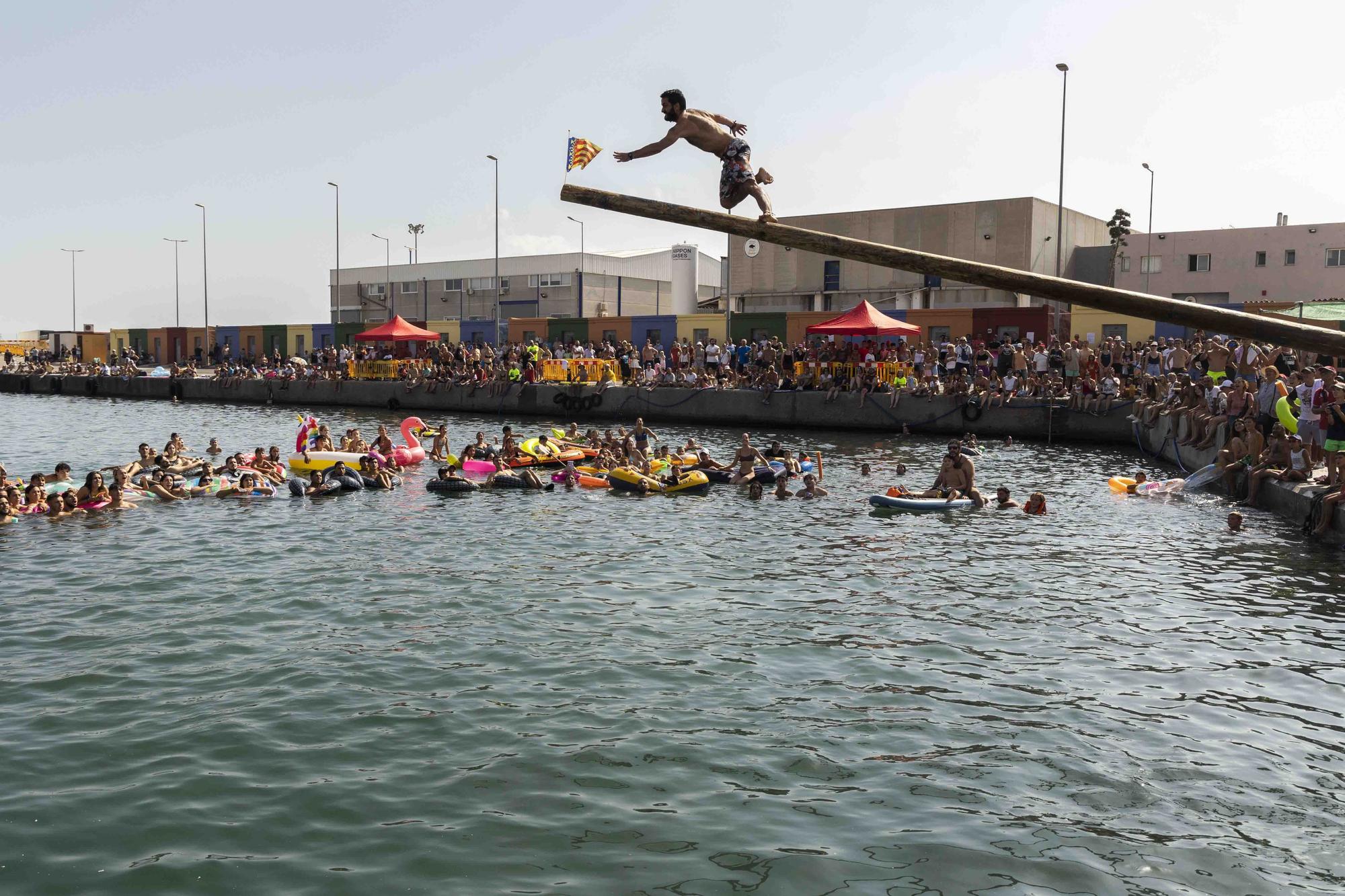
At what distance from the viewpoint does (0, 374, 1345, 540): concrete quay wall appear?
3062 centimetres

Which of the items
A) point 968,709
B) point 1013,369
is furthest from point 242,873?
point 1013,369

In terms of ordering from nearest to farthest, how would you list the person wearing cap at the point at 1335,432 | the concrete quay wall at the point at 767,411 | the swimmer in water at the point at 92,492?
the person wearing cap at the point at 1335,432
the swimmer in water at the point at 92,492
the concrete quay wall at the point at 767,411

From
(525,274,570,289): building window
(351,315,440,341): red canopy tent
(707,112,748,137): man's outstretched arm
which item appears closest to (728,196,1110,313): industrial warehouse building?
(525,274,570,289): building window

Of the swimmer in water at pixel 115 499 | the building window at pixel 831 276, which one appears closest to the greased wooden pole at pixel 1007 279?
the swimmer in water at pixel 115 499

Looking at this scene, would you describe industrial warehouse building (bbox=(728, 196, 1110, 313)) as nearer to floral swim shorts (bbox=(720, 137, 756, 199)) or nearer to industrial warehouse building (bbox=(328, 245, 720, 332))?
industrial warehouse building (bbox=(328, 245, 720, 332))

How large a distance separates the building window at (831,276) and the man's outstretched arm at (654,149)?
195 ft

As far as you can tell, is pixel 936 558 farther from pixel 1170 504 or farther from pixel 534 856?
pixel 534 856

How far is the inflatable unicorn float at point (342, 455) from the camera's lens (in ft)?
84.5

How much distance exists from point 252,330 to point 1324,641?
72713 mm

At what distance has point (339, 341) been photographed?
222 feet

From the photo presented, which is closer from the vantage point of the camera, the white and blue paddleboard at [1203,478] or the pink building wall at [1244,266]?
the white and blue paddleboard at [1203,478]

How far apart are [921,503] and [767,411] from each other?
18841 mm

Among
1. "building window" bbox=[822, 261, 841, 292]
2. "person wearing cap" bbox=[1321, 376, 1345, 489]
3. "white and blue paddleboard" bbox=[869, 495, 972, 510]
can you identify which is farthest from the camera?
"building window" bbox=[822, 261, 841, 292]

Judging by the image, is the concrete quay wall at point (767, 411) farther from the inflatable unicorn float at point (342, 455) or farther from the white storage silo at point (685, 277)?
the white storage silo at point (685, 277)
